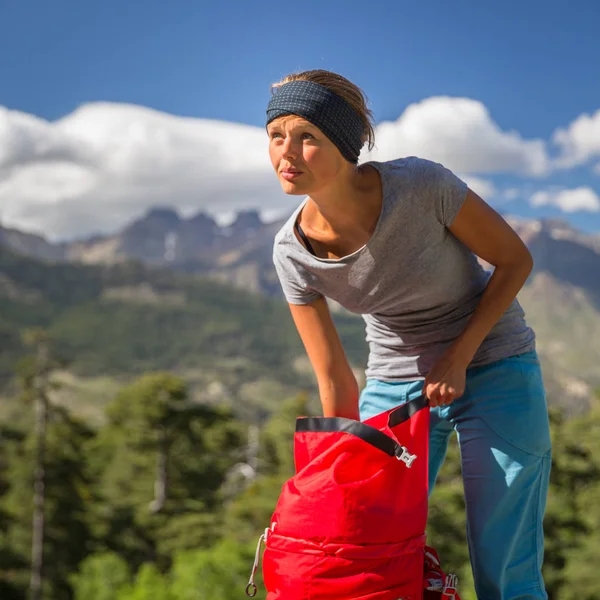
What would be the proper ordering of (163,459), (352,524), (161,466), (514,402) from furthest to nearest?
(161,466) → (163,459) → (514,402) → (352,524)

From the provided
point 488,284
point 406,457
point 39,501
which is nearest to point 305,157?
point 488,284

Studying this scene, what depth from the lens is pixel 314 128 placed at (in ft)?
6.67

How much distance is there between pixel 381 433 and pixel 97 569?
23.3 metres

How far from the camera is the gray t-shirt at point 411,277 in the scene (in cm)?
210

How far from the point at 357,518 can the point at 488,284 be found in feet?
2.56

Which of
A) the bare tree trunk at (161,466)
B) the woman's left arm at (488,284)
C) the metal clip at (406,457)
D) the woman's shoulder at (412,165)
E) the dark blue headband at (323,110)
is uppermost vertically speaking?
the dark blue headband at (323,110)

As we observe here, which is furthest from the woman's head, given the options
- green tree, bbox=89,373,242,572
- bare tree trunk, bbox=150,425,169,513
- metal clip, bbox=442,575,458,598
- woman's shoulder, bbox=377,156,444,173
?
bare tree trunk, bbox=150,425,169,513

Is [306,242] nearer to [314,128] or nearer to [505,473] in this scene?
[314,128]

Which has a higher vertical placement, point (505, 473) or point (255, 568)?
point (505, 473)

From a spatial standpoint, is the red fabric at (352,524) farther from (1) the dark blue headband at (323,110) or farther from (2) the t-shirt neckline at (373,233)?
(1) the dark blue headband at (323,110)

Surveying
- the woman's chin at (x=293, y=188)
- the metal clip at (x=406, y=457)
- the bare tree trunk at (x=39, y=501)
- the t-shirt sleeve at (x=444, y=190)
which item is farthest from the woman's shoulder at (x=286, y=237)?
the bare tree trunk at (x=39, y=501)

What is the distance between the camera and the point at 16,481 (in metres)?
24.1

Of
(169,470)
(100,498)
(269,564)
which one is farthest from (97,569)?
(269,564)

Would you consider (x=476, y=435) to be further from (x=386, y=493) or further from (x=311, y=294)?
(x=311, y=294)
